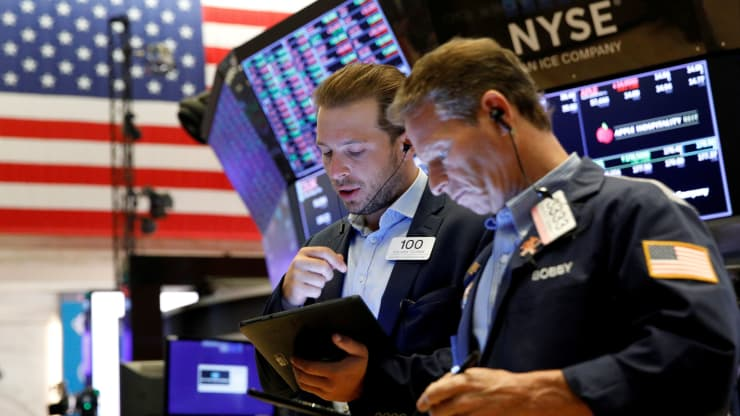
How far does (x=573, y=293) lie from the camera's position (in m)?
1.81

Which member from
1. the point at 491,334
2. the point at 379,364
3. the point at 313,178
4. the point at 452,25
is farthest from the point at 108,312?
the point at 491,334

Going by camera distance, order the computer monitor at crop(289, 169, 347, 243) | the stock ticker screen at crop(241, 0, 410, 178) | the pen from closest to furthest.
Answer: the pen < the stock ticker screen at crop(241, 0, 410, 178) < the computer monitor at crop(289, 169, 347, 243)

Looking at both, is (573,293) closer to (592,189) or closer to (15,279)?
(592,189)

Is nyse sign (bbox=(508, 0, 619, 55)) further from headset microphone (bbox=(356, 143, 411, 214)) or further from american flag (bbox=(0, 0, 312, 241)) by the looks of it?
american flag (bbox=(0, 0, 312, 241))

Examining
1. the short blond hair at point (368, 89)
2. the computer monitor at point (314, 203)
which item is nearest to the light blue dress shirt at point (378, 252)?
the short blond hair at point (368, 89)

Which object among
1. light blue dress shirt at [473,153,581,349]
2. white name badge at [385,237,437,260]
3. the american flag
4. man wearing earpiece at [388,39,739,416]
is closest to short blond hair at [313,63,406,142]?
white name badge at [385,237,437,260]

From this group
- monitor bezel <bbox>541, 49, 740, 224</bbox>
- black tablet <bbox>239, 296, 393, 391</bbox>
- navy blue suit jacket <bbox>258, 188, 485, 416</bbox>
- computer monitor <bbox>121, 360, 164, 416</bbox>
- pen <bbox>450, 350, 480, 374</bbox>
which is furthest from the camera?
computer monitor <bbox>121, 360, 164, 416</bbox>

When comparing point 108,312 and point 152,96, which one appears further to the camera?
point 152,96

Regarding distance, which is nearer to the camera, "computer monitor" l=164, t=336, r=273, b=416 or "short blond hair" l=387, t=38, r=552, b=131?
"short blond hair" l=387, t=38, r=552, b=131

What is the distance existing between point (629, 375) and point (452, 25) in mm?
2686

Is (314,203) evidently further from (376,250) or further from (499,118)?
(499,118)

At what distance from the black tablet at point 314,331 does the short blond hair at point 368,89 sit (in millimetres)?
544

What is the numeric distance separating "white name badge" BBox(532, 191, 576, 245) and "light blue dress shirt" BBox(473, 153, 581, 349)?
3cm

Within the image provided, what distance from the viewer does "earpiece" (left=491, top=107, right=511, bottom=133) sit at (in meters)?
1.93
